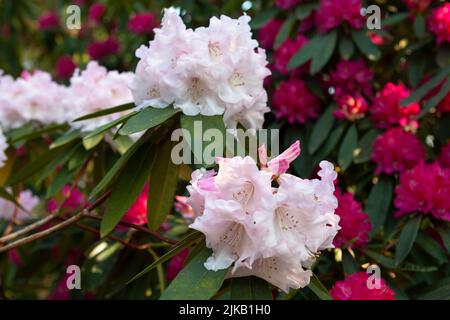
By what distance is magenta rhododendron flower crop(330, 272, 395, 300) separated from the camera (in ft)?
3.76

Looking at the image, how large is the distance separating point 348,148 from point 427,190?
315 mm

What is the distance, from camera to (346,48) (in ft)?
6.15

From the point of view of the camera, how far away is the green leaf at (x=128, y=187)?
1274mm

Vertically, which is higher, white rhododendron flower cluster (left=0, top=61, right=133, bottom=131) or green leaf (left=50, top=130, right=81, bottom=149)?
white rhododendron flower cluster (left=0, top=61, right=133, bottom=131)

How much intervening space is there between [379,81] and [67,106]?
97 centimetres

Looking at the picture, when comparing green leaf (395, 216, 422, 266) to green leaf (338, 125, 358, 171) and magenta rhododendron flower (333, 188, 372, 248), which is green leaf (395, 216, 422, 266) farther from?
green leaf (338, 125, 358, 171)

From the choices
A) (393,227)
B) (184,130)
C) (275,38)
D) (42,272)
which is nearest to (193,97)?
(184,130)

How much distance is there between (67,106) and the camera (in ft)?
5.89

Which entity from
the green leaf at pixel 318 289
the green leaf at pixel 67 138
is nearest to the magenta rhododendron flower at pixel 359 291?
the green leaf at pixel 318 289

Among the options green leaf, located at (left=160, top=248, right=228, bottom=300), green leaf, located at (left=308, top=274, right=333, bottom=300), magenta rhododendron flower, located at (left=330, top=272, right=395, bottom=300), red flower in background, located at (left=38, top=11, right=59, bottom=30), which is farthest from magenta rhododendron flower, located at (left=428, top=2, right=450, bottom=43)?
red flower in background, located at (left=38, top=11, right=59, bottom=30)

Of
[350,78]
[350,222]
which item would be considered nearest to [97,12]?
[350,78]

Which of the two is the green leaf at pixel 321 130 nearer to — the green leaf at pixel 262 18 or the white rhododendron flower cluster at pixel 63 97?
the green leaf at pixel 262 18

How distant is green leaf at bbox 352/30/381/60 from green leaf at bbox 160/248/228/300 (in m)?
1.02

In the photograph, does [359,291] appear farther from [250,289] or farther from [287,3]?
[287,3]
